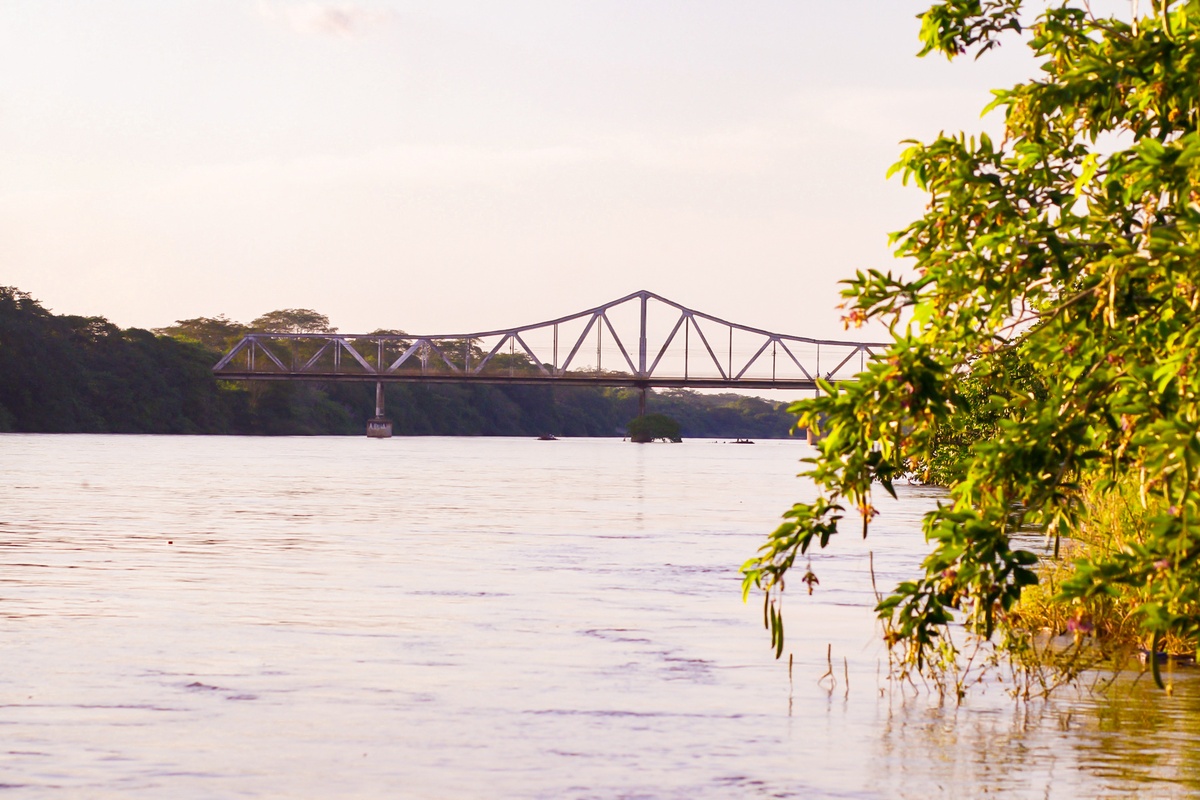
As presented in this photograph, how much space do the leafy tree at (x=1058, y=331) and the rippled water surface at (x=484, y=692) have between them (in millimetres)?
2204

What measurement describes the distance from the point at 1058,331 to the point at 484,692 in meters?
5.51

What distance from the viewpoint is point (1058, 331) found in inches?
277

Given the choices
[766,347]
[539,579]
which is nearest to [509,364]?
[766,347]

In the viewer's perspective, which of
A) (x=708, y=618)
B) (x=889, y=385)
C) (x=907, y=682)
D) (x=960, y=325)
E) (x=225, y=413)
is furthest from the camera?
(x=225, y=413)

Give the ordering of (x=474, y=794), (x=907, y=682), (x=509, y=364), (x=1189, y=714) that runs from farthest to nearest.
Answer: (x=509, y=364) < (x=907, y=682) < (x=1189, y=714) < (x=474, y=794)

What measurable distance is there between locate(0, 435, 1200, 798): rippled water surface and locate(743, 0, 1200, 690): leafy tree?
2.20 metres

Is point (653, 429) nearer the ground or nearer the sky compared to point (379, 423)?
nearer the sky

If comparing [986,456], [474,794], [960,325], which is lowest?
[474,794]

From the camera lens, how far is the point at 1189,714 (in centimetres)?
1045

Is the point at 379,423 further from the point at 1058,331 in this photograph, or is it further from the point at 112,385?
the point at 1058,331

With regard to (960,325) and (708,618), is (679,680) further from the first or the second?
(960,325)

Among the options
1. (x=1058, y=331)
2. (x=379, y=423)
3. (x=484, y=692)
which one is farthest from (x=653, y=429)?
(x=1058, y=331)

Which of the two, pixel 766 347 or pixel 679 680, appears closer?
pixel 679 680

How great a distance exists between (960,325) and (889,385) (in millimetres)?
622
